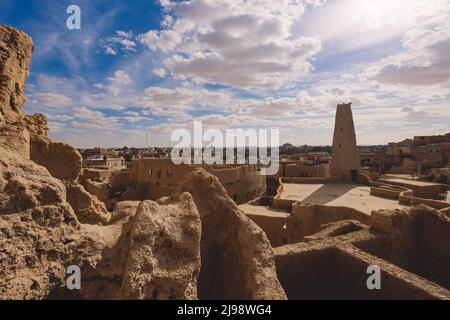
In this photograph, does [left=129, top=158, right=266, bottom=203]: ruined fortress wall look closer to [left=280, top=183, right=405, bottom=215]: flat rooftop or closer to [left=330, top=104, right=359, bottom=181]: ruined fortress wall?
[left=280, top=183, right=405, bottom=215]: flat rooftop

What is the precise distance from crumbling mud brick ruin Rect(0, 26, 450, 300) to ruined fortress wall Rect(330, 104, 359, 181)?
1646cm

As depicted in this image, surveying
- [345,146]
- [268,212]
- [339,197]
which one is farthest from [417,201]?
[345,146]

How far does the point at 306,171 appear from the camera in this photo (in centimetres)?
2928

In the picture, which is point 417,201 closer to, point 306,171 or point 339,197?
point 339,197

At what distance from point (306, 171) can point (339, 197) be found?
466 inches

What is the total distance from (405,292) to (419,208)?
471cm

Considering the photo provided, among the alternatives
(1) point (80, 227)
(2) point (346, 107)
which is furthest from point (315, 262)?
(2) point (346, 107)

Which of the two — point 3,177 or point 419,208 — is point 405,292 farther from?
point 3,177

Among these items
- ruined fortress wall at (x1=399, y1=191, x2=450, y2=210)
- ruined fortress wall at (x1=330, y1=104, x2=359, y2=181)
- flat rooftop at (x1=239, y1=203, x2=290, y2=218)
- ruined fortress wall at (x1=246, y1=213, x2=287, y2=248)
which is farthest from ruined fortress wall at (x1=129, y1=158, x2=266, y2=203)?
ruined fortress wall at (x1=399, y1=191, x2=450, y2=210)

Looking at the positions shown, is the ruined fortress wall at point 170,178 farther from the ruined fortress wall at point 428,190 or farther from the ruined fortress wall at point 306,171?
the ruined fortress wall at point 428,190

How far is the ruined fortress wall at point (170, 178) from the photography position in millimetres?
19922

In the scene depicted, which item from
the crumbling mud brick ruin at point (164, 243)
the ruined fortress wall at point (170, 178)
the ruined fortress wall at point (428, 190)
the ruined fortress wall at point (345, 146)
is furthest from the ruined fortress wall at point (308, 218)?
the ruined fortress wall at point (345, 146)

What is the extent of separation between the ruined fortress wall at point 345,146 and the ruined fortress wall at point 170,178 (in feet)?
26.8

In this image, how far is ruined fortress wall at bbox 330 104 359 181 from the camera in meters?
24.8
